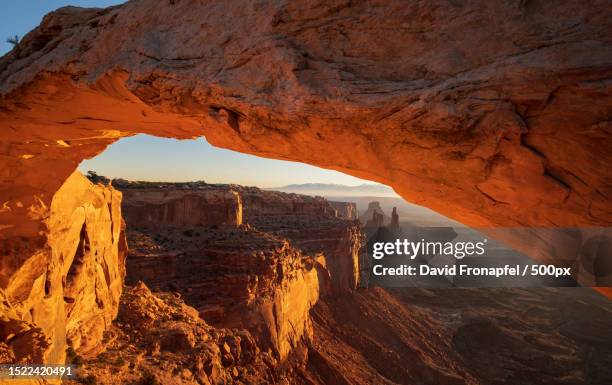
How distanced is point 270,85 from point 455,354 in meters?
26.6

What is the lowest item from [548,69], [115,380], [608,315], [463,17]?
[608,315]

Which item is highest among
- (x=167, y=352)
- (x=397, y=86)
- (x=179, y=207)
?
(x=397, y=86)

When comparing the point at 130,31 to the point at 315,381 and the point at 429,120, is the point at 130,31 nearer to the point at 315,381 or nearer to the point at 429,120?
the point at 429,120

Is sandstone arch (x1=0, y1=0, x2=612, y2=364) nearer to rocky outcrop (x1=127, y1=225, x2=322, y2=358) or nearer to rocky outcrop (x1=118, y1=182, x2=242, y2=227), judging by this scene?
rocky outcrop (x1=127, y1=225, x2=322, y2=358)

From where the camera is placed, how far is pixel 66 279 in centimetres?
762

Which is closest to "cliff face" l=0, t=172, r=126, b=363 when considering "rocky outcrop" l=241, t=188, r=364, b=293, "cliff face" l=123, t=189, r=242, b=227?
"cliff face" l=123, t=189, r=242, b=227

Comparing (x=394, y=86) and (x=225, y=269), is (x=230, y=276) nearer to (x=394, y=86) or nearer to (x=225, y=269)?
(x=225, y=269)

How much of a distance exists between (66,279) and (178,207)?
13.6 meters

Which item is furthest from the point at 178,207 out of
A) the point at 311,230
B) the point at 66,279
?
the point at 66,279

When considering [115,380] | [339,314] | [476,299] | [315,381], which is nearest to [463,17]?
[115,380]

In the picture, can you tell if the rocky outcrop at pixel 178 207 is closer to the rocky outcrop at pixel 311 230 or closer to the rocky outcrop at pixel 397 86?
the rocky outcrop at pixel 311 230

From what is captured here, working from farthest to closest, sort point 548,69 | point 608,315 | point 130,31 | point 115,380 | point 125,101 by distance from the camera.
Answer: point 608,315 → point 115,380 → point 125,101 → point 130,31 → point 548,69

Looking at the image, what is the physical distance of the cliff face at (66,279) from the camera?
5668 mm

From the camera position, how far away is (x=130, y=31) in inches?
190
